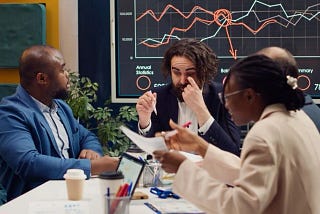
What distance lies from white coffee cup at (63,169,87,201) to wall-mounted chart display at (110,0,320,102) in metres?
2.22

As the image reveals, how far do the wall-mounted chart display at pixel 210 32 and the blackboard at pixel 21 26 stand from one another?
0.60 meters

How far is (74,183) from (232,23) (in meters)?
2.43

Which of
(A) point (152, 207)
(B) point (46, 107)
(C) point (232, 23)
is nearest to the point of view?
(A) point (152, 207)

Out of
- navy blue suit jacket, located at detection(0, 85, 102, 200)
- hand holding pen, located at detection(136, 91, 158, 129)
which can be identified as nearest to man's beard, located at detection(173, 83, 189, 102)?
hand holding pen, located at detection(136, 91, 158, 129)

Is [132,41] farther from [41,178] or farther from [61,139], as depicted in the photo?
[41,178]

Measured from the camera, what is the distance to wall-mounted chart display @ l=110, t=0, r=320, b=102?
4.12 meters

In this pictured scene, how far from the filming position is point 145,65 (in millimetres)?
4289

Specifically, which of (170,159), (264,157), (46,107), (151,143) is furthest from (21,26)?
(264,157)

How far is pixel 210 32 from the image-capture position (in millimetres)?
4195

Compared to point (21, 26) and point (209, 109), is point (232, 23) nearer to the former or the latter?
point (209, 109)

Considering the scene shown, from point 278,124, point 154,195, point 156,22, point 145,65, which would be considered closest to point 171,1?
point 156,22

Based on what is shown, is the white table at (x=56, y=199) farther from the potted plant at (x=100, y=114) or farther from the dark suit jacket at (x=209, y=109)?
the potted plant at (x=100, y=114)

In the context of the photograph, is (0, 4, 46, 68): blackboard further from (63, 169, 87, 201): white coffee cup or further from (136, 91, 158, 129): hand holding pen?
(63, 169, 87, 201): white coffee cup

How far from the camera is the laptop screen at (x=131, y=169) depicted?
1766mm
